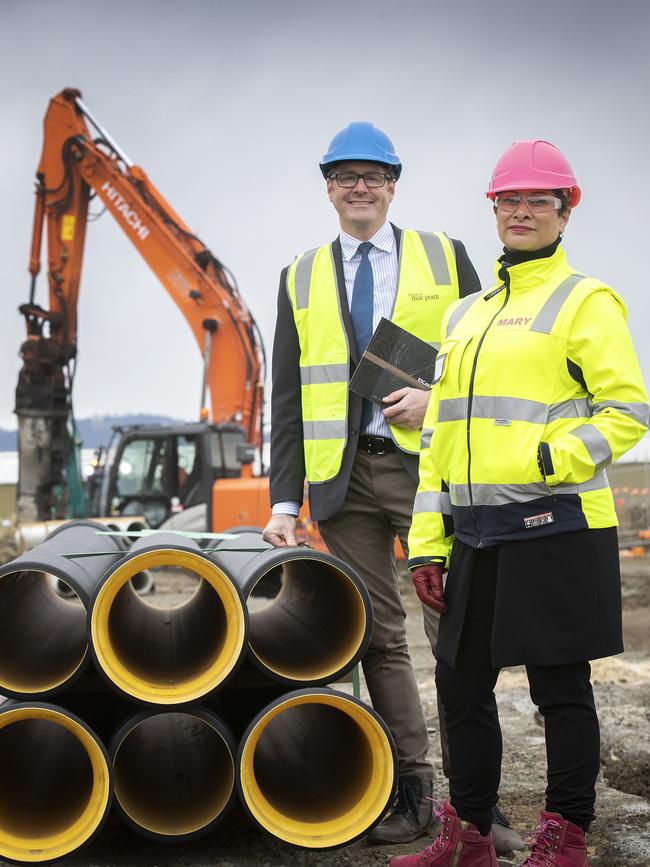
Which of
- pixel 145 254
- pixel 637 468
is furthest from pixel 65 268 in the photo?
pixel 637 468

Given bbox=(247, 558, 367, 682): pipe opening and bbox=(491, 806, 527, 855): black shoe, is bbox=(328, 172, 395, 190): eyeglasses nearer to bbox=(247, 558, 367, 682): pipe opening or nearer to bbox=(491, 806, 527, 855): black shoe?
bbox=(247, 558, 367, 682): pipe opening

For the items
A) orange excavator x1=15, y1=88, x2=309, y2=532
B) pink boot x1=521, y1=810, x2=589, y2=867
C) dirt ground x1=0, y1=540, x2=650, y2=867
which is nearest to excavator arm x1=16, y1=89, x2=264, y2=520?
orange excavator x1=15, y1=88, x2=309, y2=532

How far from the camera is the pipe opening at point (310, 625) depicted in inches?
134

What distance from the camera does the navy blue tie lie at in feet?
12.3

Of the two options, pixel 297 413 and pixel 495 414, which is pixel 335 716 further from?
pixel 495 414

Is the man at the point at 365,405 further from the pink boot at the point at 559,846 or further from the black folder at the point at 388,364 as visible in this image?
the pink boot at the point at 559,846

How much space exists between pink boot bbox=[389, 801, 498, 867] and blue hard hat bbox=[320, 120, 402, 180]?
2.23 meters

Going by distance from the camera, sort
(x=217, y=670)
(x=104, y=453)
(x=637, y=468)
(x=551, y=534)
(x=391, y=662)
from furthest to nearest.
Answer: (x=637, y=468) → (x=104, y=453) → (x=391, y=662) → (x=217, y=670) → (x=551, y=534)

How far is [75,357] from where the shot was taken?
45.6 feet

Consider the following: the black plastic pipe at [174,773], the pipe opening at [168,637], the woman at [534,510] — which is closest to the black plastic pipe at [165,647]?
the pipe opening at [168,637]

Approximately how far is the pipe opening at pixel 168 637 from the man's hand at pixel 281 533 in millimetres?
301

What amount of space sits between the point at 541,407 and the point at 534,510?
292 millimetres

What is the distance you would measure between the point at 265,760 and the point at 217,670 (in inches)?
26.6

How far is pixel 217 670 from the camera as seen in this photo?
129 inches
